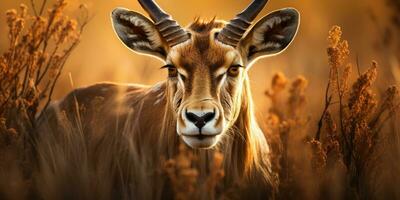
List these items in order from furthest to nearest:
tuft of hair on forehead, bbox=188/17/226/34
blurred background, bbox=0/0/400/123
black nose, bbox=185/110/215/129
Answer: blurred background, bbox=0/0/400/123 → tuft of hair on forehead, bbox=188/17/226/34 → black nose, bbox=185/110/215/129

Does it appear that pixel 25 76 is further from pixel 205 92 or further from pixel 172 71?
pixel 205 92

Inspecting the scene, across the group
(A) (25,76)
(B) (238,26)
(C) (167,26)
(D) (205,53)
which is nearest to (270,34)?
(B) (238,26)

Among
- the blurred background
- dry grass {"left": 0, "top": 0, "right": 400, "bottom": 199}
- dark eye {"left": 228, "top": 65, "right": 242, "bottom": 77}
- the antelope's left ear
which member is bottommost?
dry grass {"left": 0, "top": 0, "right": 400, "bottom": 199}

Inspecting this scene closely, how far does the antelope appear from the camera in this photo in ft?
26.4

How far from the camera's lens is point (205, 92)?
319 inches

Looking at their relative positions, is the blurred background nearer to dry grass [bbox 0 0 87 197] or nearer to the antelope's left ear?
dry grass [bbox 0 0 87 197]

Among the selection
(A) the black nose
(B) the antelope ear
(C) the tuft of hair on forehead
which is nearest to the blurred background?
(C) the tuft of hair on forehead

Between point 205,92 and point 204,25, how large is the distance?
1.12 metres

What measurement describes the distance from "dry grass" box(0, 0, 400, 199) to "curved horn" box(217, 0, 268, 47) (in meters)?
0.98

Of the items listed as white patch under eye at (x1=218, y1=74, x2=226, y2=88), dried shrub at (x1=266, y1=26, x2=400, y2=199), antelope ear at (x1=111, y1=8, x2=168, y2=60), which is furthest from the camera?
antelope ear at (x1=111, y1=8, x2=168, y2=60)

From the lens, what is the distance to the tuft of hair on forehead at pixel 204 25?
8891 mm

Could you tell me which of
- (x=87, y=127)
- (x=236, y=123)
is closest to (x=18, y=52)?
(x=87, y=127)

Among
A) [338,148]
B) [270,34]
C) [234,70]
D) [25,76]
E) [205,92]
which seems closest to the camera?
[205,92]

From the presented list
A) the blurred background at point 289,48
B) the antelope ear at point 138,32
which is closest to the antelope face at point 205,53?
the antelope ear at point 138,32
